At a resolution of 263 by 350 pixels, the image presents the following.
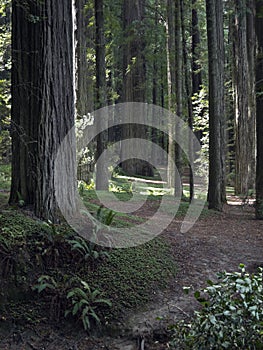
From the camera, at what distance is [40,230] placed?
17.6ft

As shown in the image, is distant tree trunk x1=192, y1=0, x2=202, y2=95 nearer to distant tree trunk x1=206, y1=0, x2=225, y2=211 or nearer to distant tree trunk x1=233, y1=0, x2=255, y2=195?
distant tree trunk x1=233, y1=0, x2=255, y2=195

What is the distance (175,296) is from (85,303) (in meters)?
1.37

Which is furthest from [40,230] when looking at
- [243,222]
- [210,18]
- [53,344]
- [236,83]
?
[236,83]

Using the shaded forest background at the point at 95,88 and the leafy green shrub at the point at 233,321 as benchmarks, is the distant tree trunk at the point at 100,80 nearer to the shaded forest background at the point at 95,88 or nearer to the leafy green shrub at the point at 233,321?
the shaded forest background at the point at 95,88

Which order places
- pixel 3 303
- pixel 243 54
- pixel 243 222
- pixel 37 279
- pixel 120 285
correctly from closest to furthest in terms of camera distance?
pixel 3 303
pixel 37 279
pixel 120 285
pixel 243 222
pixel 243 54

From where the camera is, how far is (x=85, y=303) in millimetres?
4613

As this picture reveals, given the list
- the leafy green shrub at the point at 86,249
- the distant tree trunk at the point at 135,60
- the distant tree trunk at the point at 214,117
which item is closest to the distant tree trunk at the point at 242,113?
the distant tree trunk at the point at 135,60

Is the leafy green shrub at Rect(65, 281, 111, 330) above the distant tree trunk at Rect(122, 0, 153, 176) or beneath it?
beneath

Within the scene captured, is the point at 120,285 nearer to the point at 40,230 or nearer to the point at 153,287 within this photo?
the point at 153,287

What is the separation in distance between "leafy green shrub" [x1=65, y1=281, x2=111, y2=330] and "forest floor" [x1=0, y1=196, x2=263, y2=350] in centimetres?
16

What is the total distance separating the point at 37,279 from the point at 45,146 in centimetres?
206

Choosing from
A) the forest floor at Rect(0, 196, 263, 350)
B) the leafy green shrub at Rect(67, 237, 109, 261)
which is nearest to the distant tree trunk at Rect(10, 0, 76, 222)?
the leafy green shrub at Rect(67, 237, 109, 261)

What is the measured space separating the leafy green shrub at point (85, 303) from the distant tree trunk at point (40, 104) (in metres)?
1.53

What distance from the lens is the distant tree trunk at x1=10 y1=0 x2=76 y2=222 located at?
5957mm
